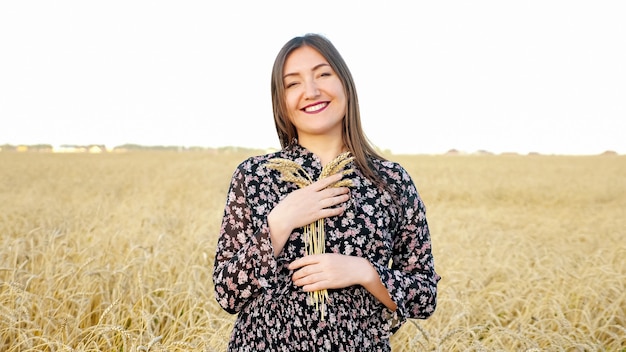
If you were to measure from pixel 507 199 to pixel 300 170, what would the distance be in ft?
43.6

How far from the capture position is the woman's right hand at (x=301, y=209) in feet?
4.44

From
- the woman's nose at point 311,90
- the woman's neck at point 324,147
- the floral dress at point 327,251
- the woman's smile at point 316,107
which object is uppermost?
the woman's nose at point 311,90

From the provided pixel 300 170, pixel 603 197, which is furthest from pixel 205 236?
pixel 603 197

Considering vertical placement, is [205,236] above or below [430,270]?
below

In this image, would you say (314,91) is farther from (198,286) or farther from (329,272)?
(198,286)

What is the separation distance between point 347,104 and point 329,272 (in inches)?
18.7

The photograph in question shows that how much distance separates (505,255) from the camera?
534 centimetres

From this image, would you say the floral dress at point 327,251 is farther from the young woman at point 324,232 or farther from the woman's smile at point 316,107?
the woman's smile at point 316,107

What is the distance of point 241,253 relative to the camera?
1.40 meters

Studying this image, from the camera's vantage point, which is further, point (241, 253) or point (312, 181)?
point (312, 181)

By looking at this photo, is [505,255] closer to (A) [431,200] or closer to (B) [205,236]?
(B) [205,236]

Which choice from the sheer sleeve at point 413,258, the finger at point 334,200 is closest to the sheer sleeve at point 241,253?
the finger at point 334,200

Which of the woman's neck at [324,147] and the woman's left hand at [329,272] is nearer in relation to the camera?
the woman's left hand at [329,272]

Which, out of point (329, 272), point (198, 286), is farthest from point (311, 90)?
point (198, 286)
